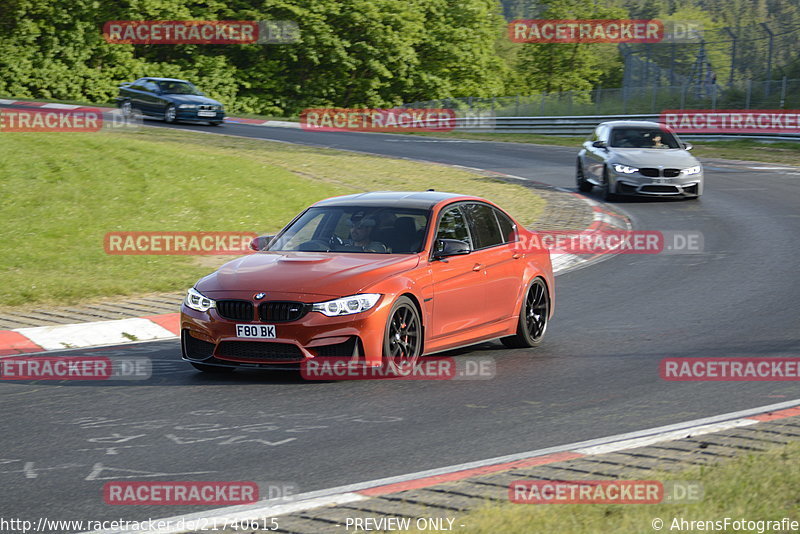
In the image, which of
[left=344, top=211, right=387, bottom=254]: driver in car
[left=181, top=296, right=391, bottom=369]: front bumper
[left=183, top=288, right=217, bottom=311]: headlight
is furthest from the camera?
Answer: [left=344, top=211, right=387, bottom=254]: driver in car

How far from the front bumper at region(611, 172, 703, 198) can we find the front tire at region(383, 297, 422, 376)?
48.7ft

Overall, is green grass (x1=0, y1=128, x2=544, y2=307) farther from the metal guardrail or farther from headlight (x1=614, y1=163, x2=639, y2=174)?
the metal guardrail

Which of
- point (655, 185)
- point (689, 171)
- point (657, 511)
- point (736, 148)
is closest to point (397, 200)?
point (657, 511)

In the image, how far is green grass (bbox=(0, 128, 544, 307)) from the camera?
14.0 m

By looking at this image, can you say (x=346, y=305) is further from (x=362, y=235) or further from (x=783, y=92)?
(x=783, y=92)

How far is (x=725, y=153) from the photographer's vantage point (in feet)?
118

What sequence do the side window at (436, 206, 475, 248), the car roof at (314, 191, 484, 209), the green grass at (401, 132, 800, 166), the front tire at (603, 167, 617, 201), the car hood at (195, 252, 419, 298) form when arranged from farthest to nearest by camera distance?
the green grass at (401, 132, 800, 166)
the front tire at (603, 167, 617, 201)
the car roof at (314, 191, 484, 209)
the side window at (436, 206, 475, 248)
the car hood at (195, 252, 419, 298)

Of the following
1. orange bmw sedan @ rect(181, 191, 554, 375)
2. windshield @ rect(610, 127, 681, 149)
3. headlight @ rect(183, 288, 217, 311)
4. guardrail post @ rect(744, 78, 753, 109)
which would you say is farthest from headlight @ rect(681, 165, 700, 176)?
guardrail post @ rect(744, 78, 753, 109)

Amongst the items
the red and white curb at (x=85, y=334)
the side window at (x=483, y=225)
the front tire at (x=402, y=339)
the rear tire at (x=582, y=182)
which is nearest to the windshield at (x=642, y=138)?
the rear tire at (x=582, y=182)

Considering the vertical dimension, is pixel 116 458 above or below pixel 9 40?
below

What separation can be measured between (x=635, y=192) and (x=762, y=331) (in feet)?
40.9

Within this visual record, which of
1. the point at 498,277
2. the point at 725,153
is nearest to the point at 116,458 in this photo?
the point at 498,277

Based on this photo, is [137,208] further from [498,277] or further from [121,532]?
[121,532]

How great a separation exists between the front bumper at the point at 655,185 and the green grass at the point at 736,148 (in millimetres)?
9742
